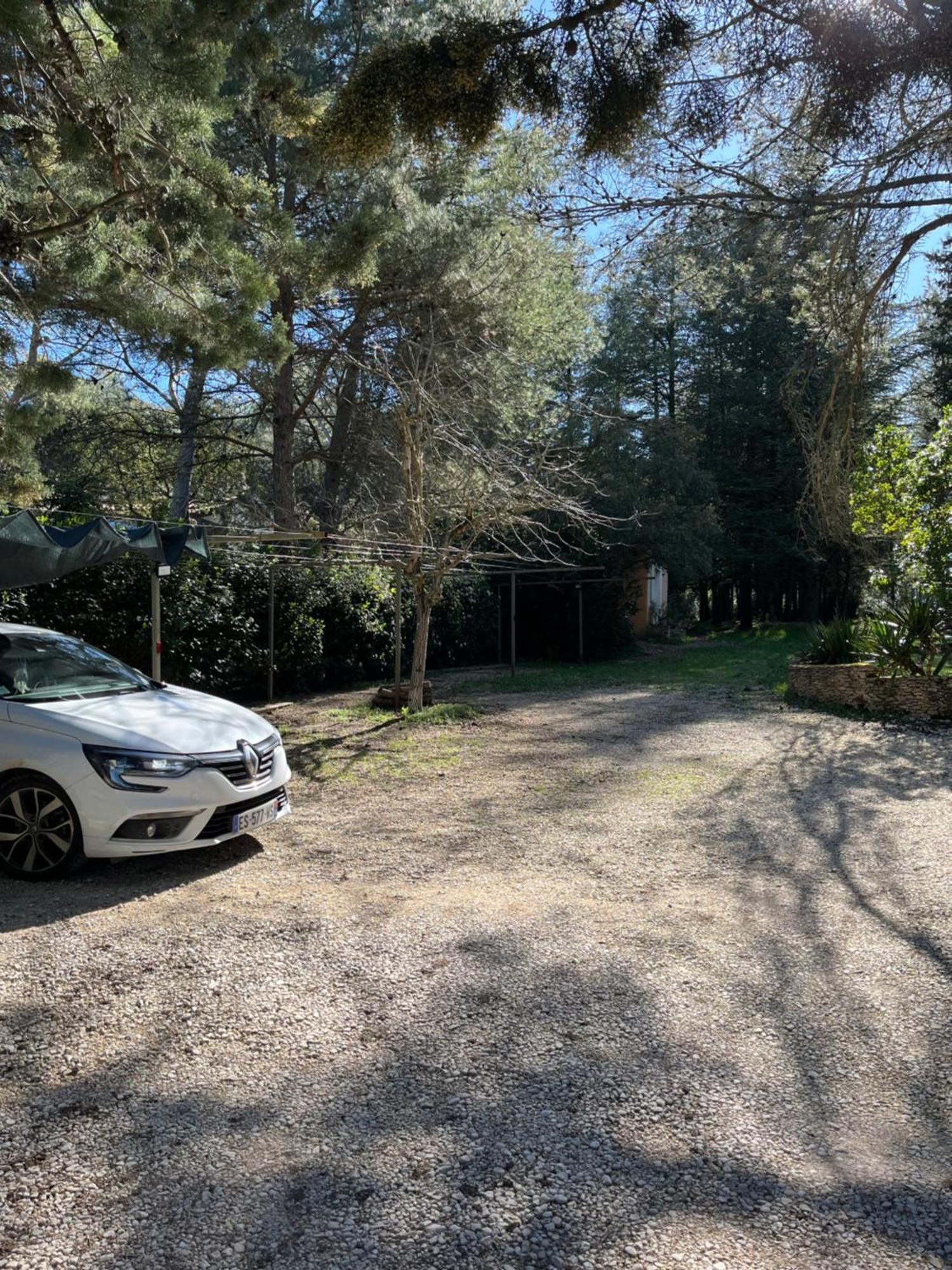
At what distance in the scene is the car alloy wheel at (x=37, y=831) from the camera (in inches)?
201

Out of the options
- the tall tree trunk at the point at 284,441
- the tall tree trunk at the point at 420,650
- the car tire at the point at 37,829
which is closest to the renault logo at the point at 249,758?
the car tire at the point at 37,829

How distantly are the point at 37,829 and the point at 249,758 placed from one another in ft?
3.99

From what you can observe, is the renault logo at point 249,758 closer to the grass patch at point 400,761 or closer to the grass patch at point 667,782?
the grass patch at point 400,761

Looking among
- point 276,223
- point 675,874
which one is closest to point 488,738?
point 675,874

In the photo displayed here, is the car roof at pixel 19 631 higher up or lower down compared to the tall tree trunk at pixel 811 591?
lower down

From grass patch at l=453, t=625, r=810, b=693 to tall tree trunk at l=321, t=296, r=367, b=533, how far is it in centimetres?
401

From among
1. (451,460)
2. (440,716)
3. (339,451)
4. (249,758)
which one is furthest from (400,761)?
(339,451)

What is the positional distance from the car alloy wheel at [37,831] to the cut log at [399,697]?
7530mm

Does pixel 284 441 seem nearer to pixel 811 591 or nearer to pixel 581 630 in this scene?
pixel 581 630

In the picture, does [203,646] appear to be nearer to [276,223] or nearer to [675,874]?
[276,223]

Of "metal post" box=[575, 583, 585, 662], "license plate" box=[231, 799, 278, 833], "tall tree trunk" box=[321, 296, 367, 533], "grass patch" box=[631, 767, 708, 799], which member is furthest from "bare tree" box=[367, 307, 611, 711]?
"license plate" box=[231, 799, 278, 833]

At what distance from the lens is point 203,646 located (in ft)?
40.6

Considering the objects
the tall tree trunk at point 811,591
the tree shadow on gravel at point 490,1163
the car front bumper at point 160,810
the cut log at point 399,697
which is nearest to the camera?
the tree shadow on gravel at point 490,1163

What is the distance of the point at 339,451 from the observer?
1708 centimetres
